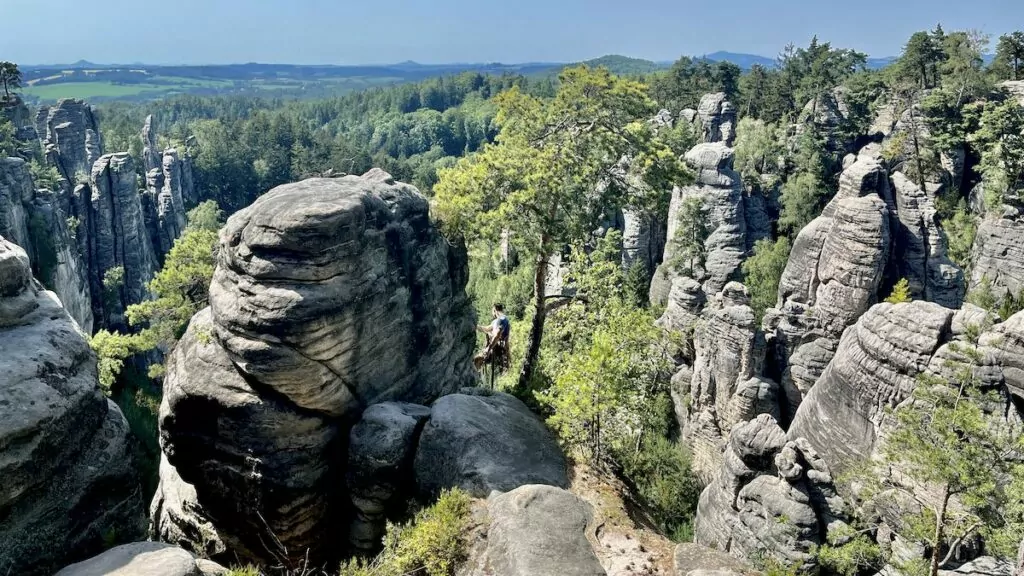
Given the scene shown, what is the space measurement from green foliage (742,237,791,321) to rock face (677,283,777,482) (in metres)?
10.8

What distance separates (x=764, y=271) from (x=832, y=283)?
13487 mm

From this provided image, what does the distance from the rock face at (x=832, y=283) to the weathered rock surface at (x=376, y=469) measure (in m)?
19.3

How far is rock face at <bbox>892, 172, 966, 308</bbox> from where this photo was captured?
31391 mm

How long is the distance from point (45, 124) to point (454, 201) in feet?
258

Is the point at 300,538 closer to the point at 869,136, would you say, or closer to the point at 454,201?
the point at 454,201

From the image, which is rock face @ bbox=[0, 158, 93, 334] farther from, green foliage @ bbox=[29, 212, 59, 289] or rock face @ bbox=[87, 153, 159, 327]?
rock face @ bbox=[87, 153, 159, 327]

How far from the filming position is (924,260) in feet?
103

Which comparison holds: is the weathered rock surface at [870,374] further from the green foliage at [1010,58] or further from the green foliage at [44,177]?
the green foliage at [44,177]

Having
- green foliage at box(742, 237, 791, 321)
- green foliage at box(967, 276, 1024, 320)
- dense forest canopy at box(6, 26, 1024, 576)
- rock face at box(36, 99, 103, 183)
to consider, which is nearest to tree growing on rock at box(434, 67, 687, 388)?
dense forest canopy at box(6, 26, 1024, 576)

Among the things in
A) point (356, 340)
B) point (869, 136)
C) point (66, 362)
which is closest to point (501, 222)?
point (356, 340)

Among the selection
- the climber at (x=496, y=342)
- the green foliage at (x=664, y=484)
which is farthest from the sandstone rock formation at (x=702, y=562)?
the climber at (x=496, y=342)

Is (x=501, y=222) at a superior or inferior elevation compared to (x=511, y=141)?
inferior

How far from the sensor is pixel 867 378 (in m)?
18.7

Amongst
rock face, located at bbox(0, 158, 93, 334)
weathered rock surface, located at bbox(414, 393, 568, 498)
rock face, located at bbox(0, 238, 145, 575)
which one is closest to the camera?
rock face, located at bbox(0, 238, 145, 575)
